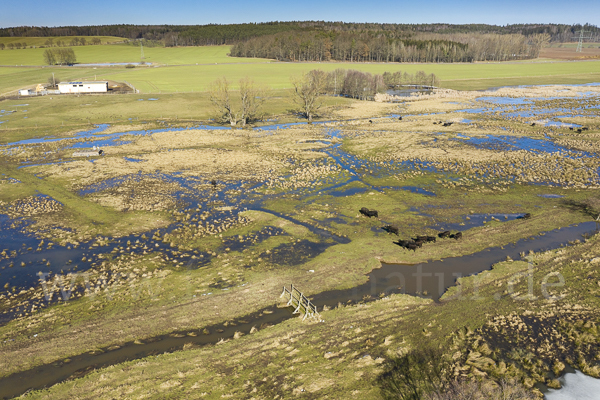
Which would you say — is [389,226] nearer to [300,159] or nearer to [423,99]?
[300,159]

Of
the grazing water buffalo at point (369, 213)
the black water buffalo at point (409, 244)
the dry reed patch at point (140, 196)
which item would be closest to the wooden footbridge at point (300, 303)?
the black water buffalo at point (409, 244)

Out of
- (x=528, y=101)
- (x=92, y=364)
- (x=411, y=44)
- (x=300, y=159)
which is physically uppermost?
(x=411, y=44)

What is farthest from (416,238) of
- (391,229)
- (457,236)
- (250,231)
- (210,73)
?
(210,73)

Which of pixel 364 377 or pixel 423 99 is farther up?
pixel 423 99

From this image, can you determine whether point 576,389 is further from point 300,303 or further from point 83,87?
point 83,87

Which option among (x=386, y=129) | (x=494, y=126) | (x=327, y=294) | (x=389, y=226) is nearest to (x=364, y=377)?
(x=327, y=294)

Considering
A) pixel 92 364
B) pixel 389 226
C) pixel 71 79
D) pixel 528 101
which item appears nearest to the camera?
pixel 92 364

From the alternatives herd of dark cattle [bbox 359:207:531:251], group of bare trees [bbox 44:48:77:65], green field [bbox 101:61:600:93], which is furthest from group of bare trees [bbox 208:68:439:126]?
group of bare trees [bbox 44:48:77:65]

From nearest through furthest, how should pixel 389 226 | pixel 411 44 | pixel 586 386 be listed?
1. pixel 586 386
2. pixel 389 226
3. pixel 411 44

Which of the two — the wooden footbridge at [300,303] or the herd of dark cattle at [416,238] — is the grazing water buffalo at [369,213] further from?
the wooden footbridge at [300,303]
